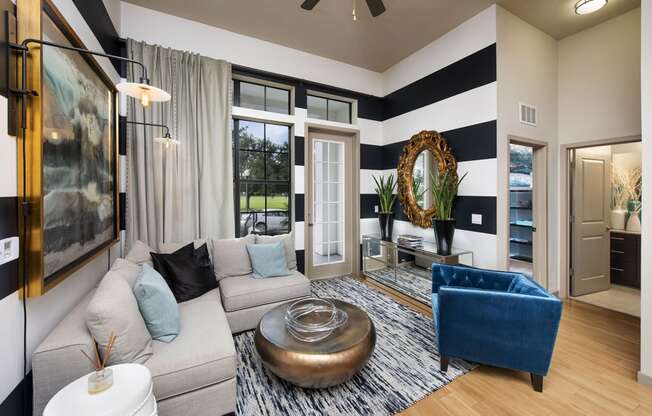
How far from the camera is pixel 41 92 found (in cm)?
124

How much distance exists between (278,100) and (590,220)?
4.61 metres

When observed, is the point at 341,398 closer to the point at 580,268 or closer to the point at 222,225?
the point at 222,225

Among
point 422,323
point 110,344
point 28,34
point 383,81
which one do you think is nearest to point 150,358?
point 110,344

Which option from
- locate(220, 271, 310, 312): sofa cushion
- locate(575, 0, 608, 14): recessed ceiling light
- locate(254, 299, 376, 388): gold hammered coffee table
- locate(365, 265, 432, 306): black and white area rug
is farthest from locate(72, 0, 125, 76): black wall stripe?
locate(575, 0, 608, 14): recessed ceiling light

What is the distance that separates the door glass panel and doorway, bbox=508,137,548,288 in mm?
2375

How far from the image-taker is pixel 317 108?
4168 mm

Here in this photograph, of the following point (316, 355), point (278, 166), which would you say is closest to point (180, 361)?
point (316, 355)

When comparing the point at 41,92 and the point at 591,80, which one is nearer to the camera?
the point at 41,92

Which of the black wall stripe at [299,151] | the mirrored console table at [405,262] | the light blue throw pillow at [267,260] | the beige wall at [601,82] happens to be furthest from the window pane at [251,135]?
the beige wall at [601,82]

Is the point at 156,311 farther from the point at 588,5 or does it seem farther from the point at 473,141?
the point at 588,5

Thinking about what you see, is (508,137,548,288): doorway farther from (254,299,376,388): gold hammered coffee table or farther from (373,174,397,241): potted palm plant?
(254,299,376,388): gold hammered coffee table

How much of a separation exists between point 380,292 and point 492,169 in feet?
6.82

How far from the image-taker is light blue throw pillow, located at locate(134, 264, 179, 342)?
1.67 m

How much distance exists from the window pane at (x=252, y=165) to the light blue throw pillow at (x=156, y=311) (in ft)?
6.77
